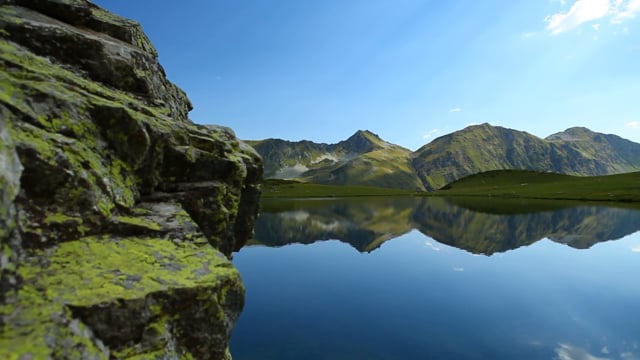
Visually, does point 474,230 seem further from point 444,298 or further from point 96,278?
point 96,278

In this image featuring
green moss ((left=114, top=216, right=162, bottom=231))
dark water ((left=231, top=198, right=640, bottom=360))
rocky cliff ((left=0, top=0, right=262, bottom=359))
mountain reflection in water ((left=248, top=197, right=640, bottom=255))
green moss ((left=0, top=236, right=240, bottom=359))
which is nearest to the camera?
green moss ((left=0, top=236, right=240, bottom=359))

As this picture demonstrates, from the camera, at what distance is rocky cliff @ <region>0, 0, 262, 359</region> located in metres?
8.52

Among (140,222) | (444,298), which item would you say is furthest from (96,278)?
(444,298)

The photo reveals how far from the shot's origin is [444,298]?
29.1 m

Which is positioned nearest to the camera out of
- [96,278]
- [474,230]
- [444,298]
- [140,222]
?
[96,278]

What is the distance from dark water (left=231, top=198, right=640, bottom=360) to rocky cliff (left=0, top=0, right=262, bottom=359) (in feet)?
31.5

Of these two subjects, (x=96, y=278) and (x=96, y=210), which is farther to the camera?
(x=96, y=210)

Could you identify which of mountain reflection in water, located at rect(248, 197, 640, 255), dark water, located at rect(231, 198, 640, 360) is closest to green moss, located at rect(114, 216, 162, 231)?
dark water, located at rect(231, 198, 640, 360)

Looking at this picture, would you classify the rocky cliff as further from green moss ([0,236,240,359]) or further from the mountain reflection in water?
the mountain reflection in water

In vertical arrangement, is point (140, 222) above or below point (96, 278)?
above

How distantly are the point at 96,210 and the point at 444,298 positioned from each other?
1044 inches

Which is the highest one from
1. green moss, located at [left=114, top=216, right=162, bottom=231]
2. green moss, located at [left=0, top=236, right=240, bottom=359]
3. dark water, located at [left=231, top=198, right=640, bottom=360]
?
green moss, located at [left=114, top=216, right=162, bottom=231]

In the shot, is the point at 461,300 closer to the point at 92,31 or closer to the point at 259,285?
the point at 259,285

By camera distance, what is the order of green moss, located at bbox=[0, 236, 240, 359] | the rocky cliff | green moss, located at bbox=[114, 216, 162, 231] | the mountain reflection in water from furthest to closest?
the mountain reflection in water < green moss, located at bbox=[114, 216, 162, 231] < the rocky cliff < green moss, located at bbox=[0, 236, 240, 359]
